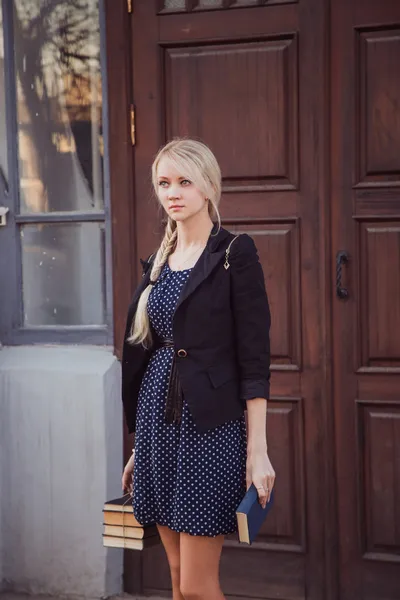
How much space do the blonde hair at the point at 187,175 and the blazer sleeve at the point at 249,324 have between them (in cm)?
16

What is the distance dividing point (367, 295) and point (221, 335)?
1.28m

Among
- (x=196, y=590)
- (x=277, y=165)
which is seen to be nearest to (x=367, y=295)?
(x=277, y=165)

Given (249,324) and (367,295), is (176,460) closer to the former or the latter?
(249,324)

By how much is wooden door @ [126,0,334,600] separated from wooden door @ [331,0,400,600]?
7 cm

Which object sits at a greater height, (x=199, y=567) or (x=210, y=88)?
(x=210, y=88)

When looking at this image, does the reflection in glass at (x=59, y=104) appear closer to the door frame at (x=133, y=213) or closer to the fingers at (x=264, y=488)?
the door frame at (x=133, y=213)

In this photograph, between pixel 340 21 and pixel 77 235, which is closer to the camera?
pixel 340 21

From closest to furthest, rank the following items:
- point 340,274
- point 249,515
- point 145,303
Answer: point 249,515 < point 145,303 < point 340,274

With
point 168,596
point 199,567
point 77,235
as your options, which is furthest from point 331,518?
point 77,235

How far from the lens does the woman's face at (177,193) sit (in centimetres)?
264

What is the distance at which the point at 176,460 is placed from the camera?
2658 millimetres

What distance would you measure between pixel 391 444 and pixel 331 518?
402 millimetres

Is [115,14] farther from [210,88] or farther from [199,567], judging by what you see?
[199,567]

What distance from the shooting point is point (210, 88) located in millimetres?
3816
